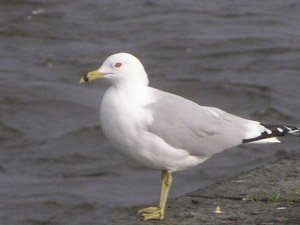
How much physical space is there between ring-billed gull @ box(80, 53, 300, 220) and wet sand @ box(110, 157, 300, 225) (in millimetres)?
139

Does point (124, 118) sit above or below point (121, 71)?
below

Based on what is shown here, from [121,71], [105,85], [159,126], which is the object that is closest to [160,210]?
[159,126]

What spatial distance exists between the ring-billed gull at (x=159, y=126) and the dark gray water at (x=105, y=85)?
117 centimetres

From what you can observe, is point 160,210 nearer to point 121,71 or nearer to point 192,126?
point 192,126

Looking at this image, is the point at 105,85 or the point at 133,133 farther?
the point at 105,85

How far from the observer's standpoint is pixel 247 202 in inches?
219

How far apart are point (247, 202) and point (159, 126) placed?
615mm

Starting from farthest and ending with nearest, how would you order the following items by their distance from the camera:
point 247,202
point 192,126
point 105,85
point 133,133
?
point 105,85 → point 192,126 → point 247,202 → point 133,133

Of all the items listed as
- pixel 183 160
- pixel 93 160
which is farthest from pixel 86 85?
pixel 183 160

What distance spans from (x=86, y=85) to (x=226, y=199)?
5.37 meters

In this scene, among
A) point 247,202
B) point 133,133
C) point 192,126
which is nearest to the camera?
point 133,133

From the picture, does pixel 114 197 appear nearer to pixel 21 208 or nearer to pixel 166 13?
pixel 21 208

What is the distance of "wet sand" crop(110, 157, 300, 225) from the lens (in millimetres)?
5250

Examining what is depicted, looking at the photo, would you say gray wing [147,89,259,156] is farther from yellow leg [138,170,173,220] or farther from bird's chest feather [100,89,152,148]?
yellow leg [138,170,173,220]
